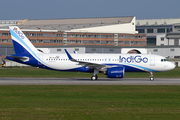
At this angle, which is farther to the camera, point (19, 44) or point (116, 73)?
point (19, 44)

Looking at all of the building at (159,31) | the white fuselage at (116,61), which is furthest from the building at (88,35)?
the white fuselage at (116,61)

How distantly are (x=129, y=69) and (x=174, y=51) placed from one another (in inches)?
2118

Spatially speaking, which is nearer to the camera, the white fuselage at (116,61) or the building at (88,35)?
the white fuselage at (116,61)

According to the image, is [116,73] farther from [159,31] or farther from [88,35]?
[159,31]

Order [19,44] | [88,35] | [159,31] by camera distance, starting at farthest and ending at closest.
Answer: [159,31]
[88,35]
[19,44]
